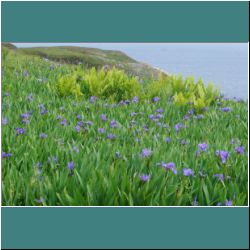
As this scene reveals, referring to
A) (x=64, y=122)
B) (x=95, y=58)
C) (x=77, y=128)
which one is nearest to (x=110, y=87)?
(x=64, y=122)

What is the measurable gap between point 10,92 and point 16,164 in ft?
7.50

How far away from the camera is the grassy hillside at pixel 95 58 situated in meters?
8.33

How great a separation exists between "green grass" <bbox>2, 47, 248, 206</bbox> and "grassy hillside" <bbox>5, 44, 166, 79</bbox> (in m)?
3.63

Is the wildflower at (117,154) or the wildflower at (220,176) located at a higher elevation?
the wildflower at (117,154)

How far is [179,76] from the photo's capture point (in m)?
5.91

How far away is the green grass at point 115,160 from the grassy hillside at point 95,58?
3630 mm

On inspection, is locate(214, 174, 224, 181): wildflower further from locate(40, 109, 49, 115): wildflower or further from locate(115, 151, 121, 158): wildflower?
locate(40, 109, 49, 115): wildflower

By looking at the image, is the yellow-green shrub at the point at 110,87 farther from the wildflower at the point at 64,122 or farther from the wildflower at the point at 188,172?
the wildflower at the point at 188,172

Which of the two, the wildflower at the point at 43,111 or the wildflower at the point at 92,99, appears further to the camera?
the wildflower at the point at 92,99

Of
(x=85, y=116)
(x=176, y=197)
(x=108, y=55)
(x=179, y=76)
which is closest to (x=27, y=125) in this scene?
(x=85, y=116)

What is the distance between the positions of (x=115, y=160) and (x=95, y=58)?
586cm

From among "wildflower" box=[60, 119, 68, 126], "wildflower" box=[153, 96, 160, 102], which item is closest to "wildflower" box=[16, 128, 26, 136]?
"wildflower" box=[60, 119, 68, 126]

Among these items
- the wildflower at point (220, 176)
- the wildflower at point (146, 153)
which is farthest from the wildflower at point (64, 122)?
the wildflower at point (220, 176)

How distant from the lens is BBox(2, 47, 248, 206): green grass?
2.53m
